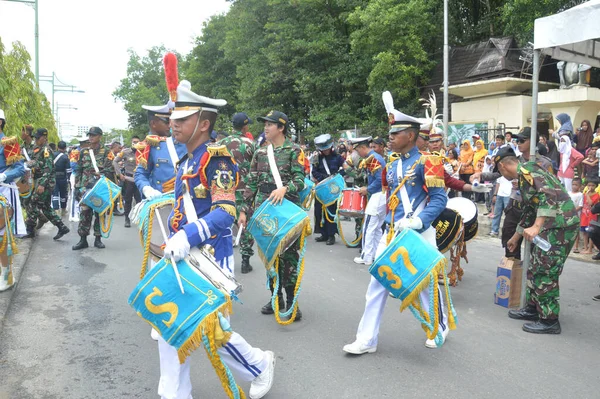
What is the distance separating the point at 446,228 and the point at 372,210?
7.42 feet

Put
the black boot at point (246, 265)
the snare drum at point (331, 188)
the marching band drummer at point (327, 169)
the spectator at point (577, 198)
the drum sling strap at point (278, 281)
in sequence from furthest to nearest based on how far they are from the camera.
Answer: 1. the marching band drummer at point (327, 169)
2. the snare drum at point (331, 188)
3. the spectator at point (577, 198)
4. the black boot at point (246, 265)
5. the drum sling strap at point (278, 281)

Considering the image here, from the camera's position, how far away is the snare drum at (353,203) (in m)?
8.79

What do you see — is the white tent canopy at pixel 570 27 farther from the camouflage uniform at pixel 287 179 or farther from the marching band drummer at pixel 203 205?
the marching band drummer at pixel 203 205

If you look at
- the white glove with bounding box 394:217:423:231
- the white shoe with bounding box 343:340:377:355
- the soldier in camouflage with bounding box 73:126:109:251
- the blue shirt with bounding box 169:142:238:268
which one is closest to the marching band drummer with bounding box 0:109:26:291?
the soldier in camouflage with bounding box 73:126:109:251

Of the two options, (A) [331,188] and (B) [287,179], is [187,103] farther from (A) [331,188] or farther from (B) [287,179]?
(A) [331,188]

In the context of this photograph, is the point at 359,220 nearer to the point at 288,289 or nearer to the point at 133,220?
the point at 288,289

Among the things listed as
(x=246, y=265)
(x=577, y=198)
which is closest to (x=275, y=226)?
(x=246, y=265)

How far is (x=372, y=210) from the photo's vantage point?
27.0ft

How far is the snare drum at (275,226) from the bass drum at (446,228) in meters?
1.62

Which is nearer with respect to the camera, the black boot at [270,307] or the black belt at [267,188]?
the black belt at [267,188]

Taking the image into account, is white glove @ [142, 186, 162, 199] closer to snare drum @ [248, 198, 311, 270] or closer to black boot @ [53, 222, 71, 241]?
snare drum @ [248, 198, 311, 270]

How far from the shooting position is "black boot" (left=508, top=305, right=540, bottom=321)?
5.79m

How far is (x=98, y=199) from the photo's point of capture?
8.98 meters

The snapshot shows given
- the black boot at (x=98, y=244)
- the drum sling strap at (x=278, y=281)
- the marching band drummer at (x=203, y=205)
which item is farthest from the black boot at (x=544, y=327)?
the black boot at (x=98, y=244)
